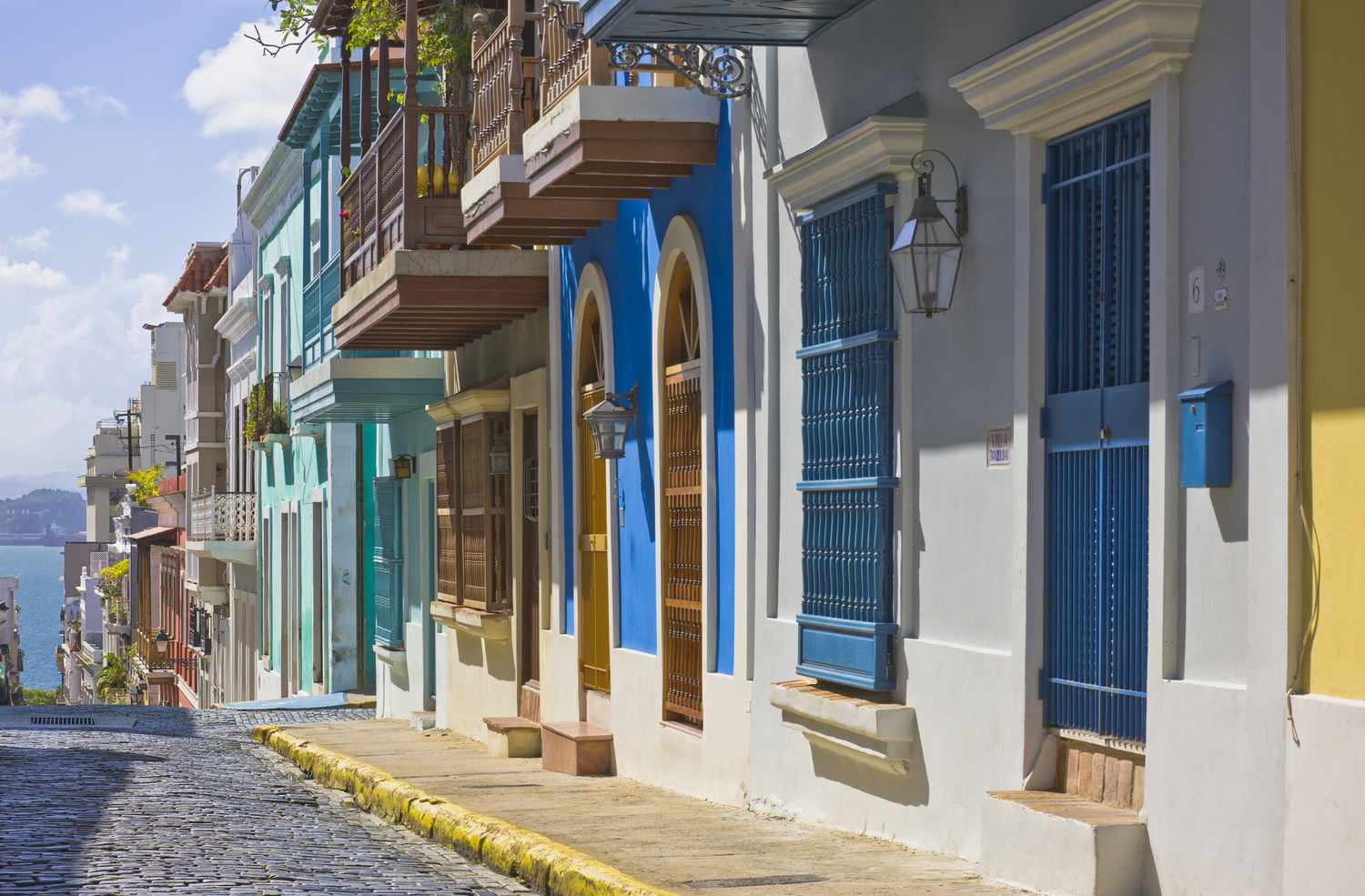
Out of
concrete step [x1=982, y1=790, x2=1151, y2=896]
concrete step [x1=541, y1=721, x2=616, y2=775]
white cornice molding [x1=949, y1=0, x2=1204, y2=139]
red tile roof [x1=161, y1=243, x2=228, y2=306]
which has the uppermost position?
red tile roof [x1=161, y1=243, x2=228, y2=306]

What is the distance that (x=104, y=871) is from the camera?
8.52m

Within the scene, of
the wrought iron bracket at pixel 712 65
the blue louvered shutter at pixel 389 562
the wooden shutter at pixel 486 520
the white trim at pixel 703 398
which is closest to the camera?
the wrought iron bracket at pixel 712 65

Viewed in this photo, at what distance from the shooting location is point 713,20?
942 centimetres

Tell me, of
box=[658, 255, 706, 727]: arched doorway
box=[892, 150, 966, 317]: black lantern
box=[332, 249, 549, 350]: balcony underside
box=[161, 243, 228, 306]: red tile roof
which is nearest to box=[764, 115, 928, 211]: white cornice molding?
box=[892, 150, 966, 317]: black lantern

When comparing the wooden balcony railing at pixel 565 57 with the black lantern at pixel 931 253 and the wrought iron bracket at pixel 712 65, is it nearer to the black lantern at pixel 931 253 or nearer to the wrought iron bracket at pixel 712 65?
the wrought iron bracket at pixel 712 65

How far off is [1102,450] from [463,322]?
10655 millimetres

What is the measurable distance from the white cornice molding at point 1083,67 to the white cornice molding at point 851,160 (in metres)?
0.73

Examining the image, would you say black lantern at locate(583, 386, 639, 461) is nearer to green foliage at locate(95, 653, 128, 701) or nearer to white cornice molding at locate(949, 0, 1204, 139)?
white cornice molding at locate(949, 0, 1204, 139)

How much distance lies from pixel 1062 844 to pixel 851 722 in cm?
220

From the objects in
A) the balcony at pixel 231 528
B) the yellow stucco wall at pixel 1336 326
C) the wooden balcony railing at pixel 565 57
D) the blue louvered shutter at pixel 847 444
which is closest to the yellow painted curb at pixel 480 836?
the blue louvered shutter at pixel 847 444

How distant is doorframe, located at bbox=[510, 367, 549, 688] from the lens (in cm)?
1538

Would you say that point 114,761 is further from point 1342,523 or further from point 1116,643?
point 1342,523

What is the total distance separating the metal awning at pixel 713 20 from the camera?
918 centimetres

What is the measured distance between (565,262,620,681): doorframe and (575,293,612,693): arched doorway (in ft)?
0.06
